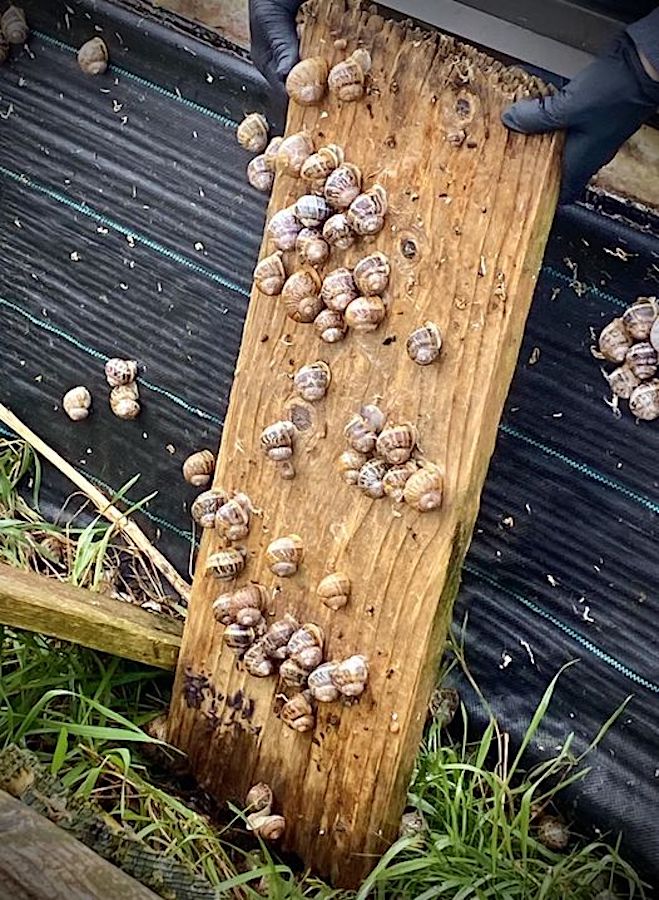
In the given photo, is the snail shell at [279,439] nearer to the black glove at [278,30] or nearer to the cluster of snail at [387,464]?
the cluster of snail at [387,464]

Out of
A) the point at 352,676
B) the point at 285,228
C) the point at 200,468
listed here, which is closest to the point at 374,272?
the point at 285,228

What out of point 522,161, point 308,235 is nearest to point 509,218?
point 522,161

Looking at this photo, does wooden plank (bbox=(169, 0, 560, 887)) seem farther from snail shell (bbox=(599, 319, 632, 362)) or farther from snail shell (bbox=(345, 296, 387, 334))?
snail shell (bbox=(599, 319, 632, 362))

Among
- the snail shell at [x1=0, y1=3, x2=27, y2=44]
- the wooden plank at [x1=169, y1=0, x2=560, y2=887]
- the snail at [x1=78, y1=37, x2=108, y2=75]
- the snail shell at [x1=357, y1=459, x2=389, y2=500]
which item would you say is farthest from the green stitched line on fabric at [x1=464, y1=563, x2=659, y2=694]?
→ the snail shell at [x1=0, y1=3, x2=27, y2=44]

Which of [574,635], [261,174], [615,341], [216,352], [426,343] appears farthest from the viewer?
[216,352]

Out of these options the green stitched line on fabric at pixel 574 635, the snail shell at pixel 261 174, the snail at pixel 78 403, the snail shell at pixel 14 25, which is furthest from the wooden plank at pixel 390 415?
the snail shell at pixel 14 25

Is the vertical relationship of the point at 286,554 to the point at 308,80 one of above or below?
below

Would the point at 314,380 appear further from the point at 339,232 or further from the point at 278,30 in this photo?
the point at 278,30
